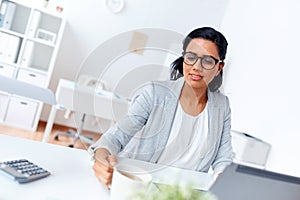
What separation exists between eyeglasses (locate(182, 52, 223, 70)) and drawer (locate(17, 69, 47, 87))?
108 inches

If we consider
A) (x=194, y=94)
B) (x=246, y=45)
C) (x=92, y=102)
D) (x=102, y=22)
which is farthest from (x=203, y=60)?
(x=102, y=22)

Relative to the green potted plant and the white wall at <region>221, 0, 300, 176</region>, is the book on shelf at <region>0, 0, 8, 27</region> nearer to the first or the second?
the white wall at <region>221, 0, 300, 176</region>

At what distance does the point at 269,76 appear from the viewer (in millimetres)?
2846

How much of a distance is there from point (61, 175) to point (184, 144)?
1.53 ft

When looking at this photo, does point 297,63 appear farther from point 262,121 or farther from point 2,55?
point 2,55

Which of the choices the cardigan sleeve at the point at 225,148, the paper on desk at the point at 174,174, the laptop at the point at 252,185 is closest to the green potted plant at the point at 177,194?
the laptop at the point at 252,185

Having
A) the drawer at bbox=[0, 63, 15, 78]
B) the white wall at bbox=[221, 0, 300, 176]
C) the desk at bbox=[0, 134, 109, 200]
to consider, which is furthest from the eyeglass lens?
the drawer at bbox=[0, 63, 15, 78]

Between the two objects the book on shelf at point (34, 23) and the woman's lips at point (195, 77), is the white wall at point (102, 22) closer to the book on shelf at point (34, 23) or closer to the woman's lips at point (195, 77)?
the book on shelf at point (34, 23)

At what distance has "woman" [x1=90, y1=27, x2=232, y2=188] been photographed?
104 centimetres

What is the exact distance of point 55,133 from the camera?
3645mm

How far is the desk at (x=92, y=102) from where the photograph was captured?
1.19 metres

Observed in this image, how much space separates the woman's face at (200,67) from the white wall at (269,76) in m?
1.51

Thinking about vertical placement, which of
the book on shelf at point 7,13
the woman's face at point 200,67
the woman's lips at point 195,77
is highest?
the book on shelf at point 7,13

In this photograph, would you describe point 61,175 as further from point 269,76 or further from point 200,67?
point 269,76
